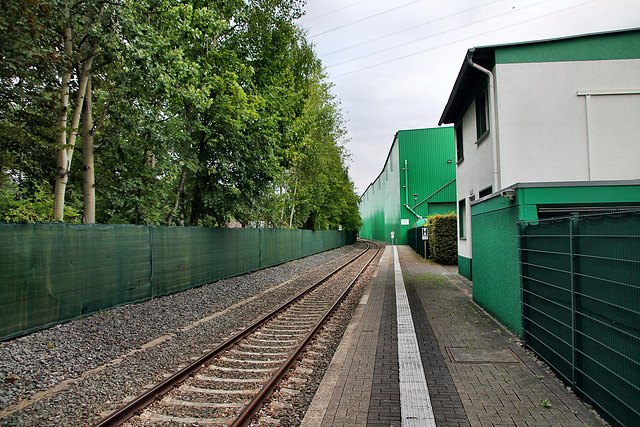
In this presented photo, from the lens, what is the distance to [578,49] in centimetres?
1041

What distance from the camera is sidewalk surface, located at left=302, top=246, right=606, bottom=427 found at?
3.82 m

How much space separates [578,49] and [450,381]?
33.2ft

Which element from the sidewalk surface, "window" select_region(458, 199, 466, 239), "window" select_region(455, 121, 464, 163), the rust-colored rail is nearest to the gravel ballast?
the rust-colored rail

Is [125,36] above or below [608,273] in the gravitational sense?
above

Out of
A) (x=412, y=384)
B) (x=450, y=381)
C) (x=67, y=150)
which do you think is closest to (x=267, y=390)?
(x=412, y=384)

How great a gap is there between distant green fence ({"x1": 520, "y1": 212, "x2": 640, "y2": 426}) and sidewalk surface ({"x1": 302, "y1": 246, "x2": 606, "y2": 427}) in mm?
323

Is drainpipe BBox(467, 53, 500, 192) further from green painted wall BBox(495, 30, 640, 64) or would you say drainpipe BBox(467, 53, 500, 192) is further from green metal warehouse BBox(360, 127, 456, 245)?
green metal warehouse BBox(360, 127, 456, 245)

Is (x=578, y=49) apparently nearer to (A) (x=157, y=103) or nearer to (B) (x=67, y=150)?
(A) (x=157, y=103)

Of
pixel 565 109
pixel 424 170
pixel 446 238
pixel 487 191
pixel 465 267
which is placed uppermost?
pixel 424 170

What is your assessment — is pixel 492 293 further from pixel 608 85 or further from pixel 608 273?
pixel 608 85

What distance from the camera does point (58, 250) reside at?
7230 millimetres

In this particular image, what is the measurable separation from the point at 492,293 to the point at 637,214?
17.9ft

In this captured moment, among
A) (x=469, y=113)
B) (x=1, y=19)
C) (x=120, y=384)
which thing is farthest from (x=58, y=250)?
(x=469, y=113)

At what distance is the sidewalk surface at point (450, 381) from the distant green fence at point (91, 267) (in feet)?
16.9
